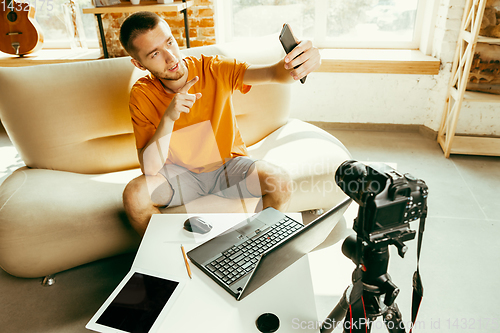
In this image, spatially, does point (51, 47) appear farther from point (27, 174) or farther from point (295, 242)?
point (295, 242)

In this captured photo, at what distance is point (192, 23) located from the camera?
9.12 feet

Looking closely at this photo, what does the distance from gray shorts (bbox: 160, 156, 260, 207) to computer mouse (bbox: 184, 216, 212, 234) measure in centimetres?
38

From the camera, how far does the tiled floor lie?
127 centimetres

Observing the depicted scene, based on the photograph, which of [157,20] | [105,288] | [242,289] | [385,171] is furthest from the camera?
[105,288]

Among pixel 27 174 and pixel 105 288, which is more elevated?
pixel 27 174

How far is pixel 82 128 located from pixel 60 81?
0.23m

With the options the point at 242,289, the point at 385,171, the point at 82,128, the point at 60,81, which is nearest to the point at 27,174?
the point at 82,128

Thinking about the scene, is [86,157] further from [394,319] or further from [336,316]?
[394,319]

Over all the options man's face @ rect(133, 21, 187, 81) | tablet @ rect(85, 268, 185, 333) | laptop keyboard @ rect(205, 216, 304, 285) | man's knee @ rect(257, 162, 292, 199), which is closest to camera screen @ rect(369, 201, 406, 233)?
laptop keyboard @ rect(205, 216, 304, 285)

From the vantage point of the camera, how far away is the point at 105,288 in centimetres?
143

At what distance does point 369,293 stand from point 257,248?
0.32 meters

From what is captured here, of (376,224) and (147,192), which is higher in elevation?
(376,224)

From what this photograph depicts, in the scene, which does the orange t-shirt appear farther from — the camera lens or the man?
the camera lens

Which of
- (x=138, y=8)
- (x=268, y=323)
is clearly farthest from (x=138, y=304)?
(x=138, y=8)
